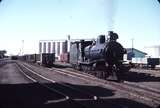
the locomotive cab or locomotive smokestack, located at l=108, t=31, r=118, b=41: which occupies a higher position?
locomotive smokestack, located at l=108, t=31, r=118, b=41

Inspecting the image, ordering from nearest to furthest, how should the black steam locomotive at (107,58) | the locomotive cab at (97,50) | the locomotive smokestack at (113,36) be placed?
the black steam locomotive at (107,58)
the locomotive smokestack at (113,36)
the locomotive cab at (97,50)

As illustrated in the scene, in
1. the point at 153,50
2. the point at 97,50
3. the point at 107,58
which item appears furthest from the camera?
the point at 153,50

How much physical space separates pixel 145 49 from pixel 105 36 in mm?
87391

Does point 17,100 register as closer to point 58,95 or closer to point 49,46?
point 58,95

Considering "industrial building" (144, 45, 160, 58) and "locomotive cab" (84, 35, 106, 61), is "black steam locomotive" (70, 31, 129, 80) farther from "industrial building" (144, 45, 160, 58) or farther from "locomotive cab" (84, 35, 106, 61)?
"industrial building" (144, 45, 160, 58)

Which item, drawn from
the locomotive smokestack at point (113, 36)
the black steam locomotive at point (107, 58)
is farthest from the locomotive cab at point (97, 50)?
the locomotive smokestack at point (113, 36)

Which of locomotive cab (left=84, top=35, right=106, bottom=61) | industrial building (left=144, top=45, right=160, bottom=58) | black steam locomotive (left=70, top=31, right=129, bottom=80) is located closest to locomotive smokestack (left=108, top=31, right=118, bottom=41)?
black steam locomotive (left=70, top=31, right=129, bottom=80)

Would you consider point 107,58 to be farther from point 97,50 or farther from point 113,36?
point 113,36

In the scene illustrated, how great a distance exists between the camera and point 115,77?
24.8 m

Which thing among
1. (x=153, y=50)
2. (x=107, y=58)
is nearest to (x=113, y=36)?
(x=107, y=58)

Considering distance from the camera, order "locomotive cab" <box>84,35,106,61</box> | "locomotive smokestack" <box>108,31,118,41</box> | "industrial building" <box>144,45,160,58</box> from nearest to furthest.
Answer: "locomotive smokestack" <box>108,31,118,41</box> < "locomotive cab" <box>84,35,106,61</box> < "industrial building" <box>144,45,160,58</box>

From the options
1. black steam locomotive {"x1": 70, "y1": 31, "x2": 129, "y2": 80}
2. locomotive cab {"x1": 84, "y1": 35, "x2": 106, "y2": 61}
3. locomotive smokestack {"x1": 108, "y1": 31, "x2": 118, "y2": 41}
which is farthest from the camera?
locomotive cab {"x1": 84, "y1": 35, "x2": 106, "y2": 61}

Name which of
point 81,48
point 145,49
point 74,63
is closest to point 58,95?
point 81,48

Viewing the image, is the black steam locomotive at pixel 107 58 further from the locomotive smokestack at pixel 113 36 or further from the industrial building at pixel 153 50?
the industrial building at pixel 153 50
